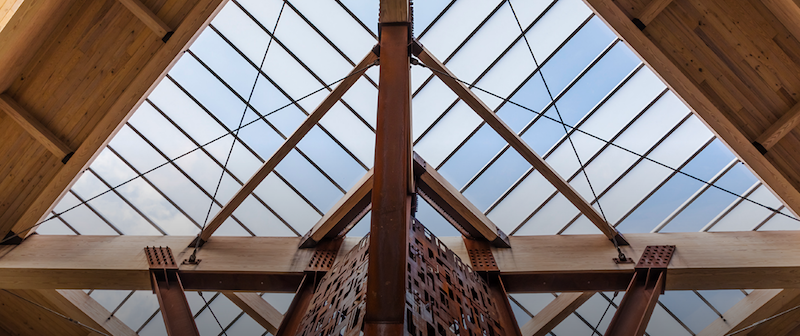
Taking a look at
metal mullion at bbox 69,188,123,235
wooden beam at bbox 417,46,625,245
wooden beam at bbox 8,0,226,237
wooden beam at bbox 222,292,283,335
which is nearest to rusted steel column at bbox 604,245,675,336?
wooden beam at bbox 417,46,625,245

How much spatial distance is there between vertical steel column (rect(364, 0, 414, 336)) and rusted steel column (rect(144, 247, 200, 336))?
10.4 ft

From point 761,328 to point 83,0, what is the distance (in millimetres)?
12322

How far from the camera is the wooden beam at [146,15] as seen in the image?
6.59m

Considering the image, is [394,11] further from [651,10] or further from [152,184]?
[152,184]

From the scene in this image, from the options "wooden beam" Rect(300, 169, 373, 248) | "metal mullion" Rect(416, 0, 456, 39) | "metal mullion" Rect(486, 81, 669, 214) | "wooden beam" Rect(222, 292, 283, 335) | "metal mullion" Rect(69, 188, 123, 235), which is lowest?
"wooden beam" Rect(222, 292, 283, 335)

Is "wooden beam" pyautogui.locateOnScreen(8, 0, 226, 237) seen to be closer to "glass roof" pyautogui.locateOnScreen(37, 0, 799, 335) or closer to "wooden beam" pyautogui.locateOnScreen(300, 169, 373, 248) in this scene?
"glass roof" pyautogui.locateOnScreen(37, 0, 799, 335)

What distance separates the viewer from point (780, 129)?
20.8 ft

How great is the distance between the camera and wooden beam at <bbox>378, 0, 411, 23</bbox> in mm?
4938

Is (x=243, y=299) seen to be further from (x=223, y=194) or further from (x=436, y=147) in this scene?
(x=436, y=147)

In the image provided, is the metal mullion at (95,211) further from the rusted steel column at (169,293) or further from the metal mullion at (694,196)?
the metal mullion at (694,196)

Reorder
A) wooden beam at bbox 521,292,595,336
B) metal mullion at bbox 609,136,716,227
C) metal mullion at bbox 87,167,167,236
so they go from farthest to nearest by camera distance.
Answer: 1. metal mullion at bbox 87,167,167,236
2. metal mullion at bbox 609,136,716,227
3. wooden beam at bbox 521,292,595,336

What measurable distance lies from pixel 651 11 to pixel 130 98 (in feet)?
24.5

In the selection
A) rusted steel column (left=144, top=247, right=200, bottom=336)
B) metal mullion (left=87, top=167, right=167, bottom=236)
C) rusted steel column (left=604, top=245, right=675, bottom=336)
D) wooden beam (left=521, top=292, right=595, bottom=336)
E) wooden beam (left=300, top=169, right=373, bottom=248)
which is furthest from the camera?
metal mullion (left=87, top=167, right=167, bottom=236)

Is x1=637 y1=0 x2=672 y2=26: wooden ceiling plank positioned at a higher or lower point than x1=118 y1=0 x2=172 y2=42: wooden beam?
lower
